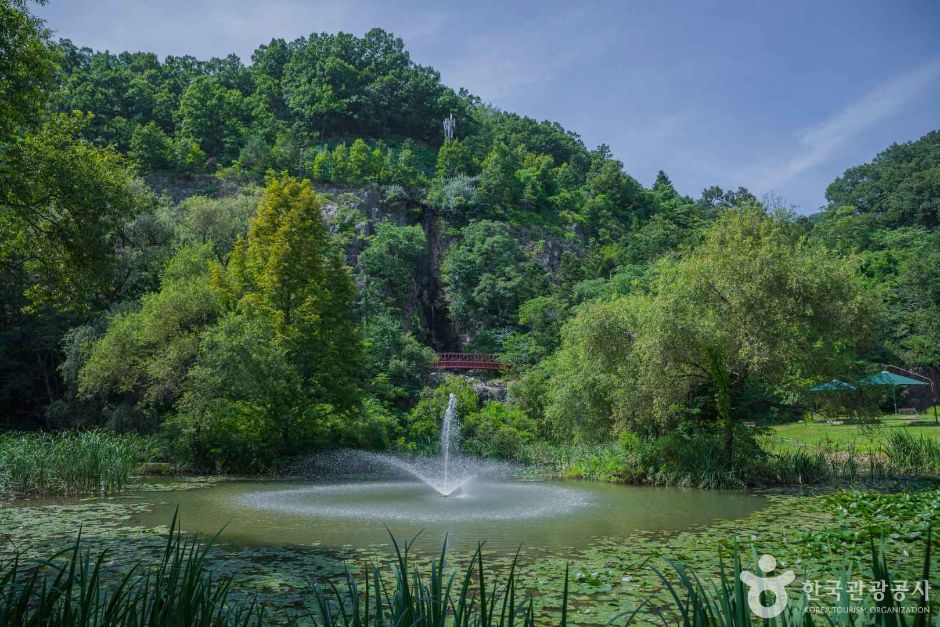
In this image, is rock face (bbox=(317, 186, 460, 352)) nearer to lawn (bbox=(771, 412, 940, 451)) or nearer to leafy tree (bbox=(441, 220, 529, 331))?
leafy tree (bbox=(441, 220, 529, 331))

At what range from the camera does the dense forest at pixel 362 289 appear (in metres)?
13.3

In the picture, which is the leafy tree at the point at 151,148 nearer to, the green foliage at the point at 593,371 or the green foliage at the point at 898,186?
the green foliage at the point at 593,371

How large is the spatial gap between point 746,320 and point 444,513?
9.14m

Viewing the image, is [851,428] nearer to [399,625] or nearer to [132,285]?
[399,625]

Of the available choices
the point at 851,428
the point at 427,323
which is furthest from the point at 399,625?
the point at 427,323

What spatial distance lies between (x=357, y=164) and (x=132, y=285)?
26.9 metres

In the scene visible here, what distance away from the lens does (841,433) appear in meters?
23.7

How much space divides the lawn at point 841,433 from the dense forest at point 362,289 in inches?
60.6

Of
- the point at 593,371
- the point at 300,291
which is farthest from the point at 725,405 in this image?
the point at 300,291

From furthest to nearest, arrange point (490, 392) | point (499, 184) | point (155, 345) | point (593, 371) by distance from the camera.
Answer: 1. point (499, 184)
2. point (490, 392)
3. point (155, 345)
4. point (593, 371)

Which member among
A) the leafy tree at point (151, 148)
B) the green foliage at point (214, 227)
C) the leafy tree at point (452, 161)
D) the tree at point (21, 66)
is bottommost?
the tree at point (21, 66)

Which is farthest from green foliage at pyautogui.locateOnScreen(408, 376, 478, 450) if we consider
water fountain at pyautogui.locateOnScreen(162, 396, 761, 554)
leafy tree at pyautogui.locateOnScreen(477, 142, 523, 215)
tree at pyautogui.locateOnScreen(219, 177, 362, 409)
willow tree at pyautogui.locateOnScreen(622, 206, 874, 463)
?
leafy tree at pyautogui.locateOnScreen(477, 142, 523, 215)

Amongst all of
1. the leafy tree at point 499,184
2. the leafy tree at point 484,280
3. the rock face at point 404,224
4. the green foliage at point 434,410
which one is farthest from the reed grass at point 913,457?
the leafy tree at point 499,184

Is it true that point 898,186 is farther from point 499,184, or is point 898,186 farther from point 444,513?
point 444,513
